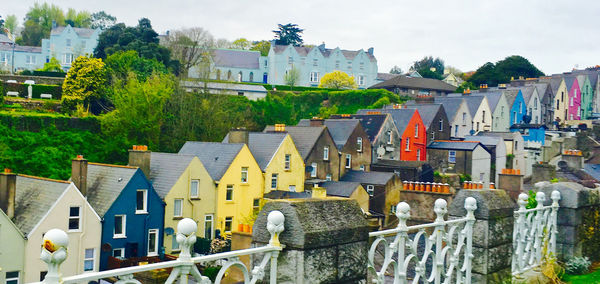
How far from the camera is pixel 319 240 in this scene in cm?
436

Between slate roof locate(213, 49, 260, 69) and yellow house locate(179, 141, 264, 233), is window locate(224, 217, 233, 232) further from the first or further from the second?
slate roof locate(213, 49, 260, 69)

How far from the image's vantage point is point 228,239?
109 ft

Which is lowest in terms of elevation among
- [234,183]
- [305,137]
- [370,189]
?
[370,189]

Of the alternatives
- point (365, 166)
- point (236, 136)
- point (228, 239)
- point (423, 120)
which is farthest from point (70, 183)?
point (423, 120)

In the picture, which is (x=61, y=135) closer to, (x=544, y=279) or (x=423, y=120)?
(x=423, y=120)

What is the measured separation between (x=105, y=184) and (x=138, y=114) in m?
16.0

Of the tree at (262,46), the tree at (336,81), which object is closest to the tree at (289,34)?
the tree at (262,46)

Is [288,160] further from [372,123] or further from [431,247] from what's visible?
[431,247]

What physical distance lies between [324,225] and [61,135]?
42.6 meters

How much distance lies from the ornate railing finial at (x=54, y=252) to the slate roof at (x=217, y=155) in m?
32.6

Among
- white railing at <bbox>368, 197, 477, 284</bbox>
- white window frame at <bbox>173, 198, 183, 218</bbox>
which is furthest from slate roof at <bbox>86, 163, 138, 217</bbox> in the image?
white railing at <bbox>368, 197, 477, 284</bbox>

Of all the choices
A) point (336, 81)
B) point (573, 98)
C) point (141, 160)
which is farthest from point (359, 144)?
point (573, 98)

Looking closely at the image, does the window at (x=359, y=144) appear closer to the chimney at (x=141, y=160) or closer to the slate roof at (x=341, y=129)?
the slate roof at (x=341, y=129)

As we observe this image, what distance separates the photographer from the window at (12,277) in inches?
969
